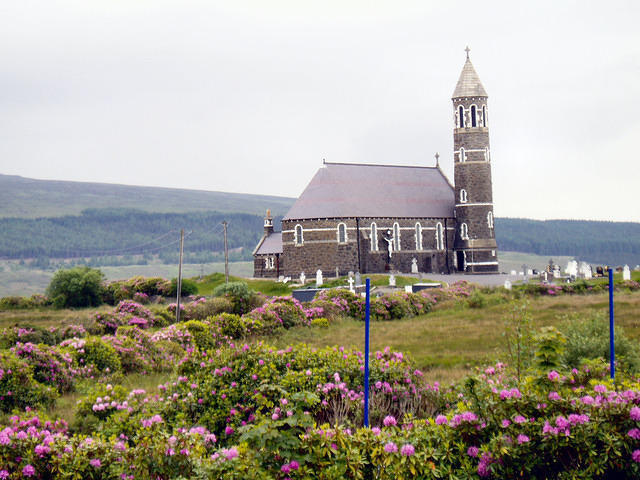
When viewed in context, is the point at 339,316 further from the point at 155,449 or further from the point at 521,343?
the point at 155,449

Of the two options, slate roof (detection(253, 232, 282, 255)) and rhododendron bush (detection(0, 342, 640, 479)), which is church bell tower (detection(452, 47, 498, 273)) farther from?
rhododendron bush (detection(0, 342, 640, 479))

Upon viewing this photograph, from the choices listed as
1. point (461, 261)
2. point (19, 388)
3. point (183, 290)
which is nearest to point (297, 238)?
point (183, 290)

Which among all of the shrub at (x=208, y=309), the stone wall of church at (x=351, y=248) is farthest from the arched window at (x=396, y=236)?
the shrub at (x=208, y=309)

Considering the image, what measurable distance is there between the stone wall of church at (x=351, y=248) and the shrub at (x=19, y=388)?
45424 millimetres

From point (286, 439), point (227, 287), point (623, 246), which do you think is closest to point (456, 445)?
point (286, 439)

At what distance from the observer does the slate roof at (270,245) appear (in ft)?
229

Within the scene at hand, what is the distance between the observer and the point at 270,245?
71312mm

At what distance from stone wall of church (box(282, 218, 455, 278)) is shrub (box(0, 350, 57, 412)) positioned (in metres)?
45.4

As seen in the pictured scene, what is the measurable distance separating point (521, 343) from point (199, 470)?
5.76 metres

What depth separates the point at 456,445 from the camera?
6.96 m

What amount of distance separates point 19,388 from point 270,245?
190ft

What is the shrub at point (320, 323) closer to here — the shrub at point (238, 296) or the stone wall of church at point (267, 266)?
the shrub at point (238, 296)

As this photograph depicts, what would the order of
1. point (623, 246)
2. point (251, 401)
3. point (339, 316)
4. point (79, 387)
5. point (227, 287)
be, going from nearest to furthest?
1. point (251, 401)
2. point (79, 387)
3. point (339, 316)
4. point (227, 287)
5. point (623, 246)

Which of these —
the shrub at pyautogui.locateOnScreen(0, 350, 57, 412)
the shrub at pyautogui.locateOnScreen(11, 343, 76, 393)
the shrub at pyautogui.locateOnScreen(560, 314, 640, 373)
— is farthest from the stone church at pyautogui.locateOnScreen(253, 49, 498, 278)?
the shrub at pyautogui.locateOnScreen(0, 350, 57, 412)
